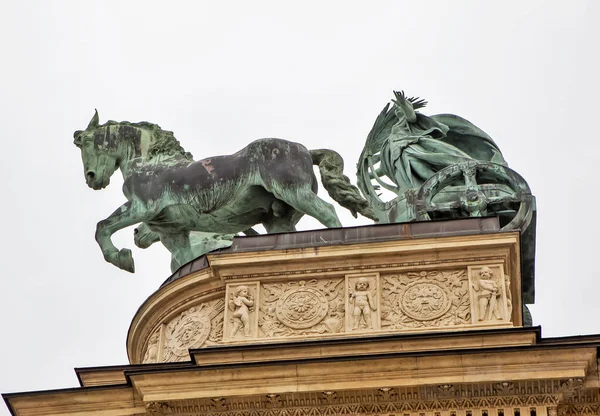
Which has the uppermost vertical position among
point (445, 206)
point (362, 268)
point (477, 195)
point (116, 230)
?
point (116, 230)

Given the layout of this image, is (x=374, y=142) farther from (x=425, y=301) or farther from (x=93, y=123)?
(x=425, y=301)

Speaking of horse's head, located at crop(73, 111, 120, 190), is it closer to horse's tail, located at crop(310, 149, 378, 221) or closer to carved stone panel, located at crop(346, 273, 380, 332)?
horse's tail, located at crop(310, 149, 378, 221)

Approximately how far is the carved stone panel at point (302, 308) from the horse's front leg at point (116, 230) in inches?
162

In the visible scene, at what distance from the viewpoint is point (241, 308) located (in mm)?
24594

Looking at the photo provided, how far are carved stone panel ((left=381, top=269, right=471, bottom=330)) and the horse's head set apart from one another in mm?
6838

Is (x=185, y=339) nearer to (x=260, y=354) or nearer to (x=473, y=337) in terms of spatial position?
(x=260, y=354)

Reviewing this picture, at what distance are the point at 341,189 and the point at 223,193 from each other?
2047 millimetres

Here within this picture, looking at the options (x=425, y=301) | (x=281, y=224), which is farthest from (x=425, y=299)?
(x=281, y=224)

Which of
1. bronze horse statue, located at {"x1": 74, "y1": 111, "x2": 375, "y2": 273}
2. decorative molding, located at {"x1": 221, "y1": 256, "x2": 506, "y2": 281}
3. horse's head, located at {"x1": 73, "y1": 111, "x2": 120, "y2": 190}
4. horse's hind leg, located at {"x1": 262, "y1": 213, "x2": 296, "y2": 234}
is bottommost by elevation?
decorative molding, located at {"x1": 221, "y1": 256, "x2": 506, "y2": 281}

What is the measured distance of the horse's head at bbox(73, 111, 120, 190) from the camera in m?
29.3

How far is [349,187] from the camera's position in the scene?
2828 cm

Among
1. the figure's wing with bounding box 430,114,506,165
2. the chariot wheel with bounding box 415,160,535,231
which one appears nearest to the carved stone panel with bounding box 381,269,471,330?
the chariot wheel with bounding box 415,160,535,231

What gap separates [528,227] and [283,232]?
3.95 m

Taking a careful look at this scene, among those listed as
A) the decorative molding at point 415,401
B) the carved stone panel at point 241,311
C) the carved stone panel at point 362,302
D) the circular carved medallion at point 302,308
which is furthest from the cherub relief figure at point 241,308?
the decorative molding at point 415,401
